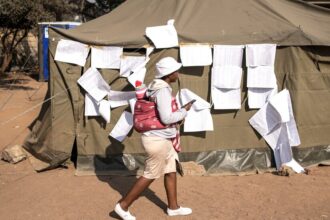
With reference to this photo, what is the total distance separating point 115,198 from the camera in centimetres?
584

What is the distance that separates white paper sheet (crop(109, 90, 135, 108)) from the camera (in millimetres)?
6582

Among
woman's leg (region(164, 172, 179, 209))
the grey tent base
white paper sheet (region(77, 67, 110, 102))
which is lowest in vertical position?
the grey tent base

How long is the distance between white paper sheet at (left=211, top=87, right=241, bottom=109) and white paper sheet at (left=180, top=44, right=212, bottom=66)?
408 millimetres

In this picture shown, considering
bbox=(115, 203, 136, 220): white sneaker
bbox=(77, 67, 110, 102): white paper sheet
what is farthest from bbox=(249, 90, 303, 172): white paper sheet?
bbox=(115, 203, 136, 220): white sneaker

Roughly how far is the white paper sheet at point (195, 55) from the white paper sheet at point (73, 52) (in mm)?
1274

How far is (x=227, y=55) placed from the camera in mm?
6613

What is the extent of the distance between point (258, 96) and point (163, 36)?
1499 mm

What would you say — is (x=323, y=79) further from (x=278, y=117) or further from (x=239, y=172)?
(x=239, y=172)

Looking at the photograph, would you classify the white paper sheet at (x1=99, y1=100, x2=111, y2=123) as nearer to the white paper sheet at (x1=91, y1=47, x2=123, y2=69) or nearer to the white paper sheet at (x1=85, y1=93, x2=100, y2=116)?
the white paper sheet at (x1=85, y1=93, x2=100, y2=116)

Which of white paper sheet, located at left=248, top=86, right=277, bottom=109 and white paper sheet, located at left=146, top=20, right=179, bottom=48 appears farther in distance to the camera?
white paper sheet, located at left=248, top=86, right=277, bottom=109

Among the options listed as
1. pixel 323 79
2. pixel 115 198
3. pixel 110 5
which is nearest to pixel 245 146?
pixel 323 79

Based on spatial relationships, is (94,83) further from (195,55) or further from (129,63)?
(195,55)

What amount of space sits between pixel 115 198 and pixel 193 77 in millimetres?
1920

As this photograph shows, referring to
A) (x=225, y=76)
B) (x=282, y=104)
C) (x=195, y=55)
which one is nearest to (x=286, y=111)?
(x=282, y=104)
